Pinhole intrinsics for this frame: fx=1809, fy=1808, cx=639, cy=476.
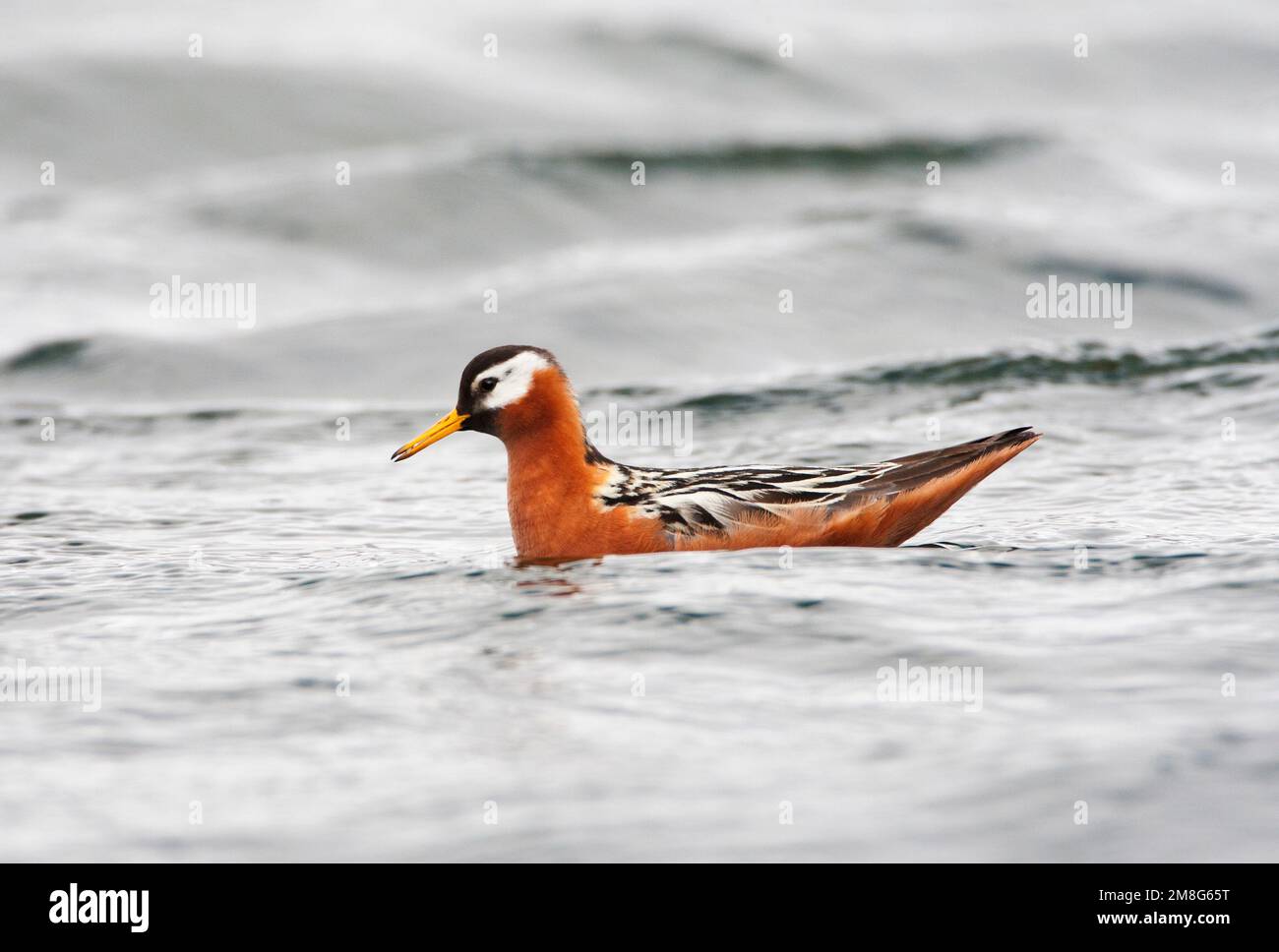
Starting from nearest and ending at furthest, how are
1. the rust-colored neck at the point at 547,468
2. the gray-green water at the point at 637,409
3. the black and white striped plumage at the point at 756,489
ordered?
the gray-green water at the point at 637,409, the black and white striped plumage at the point at 756,489, the rust-colored neck at the point at 547,468

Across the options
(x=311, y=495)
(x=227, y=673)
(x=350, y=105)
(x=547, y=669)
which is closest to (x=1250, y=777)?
(x=547, y=669)

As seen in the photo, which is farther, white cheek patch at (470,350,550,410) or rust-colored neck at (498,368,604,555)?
white cheek patch at (470,350,550,410)

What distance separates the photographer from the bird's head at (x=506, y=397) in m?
10.1

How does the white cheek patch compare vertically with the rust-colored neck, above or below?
above

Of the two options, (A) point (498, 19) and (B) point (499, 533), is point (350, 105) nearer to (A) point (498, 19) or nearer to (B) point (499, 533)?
(A) point (498, 19)

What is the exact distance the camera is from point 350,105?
25047 millimetres

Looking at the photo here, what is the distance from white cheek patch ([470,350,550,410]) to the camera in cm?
1015

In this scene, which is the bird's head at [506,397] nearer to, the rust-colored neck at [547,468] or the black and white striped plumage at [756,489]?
the rust-colored neck at [547,468]

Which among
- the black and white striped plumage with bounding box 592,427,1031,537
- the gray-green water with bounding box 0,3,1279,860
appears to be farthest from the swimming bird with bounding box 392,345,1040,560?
the gray-green water with bounding box 0,3,1279,860

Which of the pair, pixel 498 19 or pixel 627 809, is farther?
pixel 498 19

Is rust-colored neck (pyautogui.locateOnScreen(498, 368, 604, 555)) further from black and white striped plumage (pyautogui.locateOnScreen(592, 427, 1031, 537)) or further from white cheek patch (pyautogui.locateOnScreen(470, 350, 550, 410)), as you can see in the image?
black and white striped plumage (pyautogui.locateOnScreen(592, 427, 1031, 537))

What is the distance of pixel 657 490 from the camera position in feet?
32.4

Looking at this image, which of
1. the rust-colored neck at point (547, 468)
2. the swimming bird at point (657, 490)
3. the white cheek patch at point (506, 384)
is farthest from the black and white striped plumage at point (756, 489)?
the white cheek patch at point (506, 384)

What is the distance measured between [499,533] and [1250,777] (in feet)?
18.4
